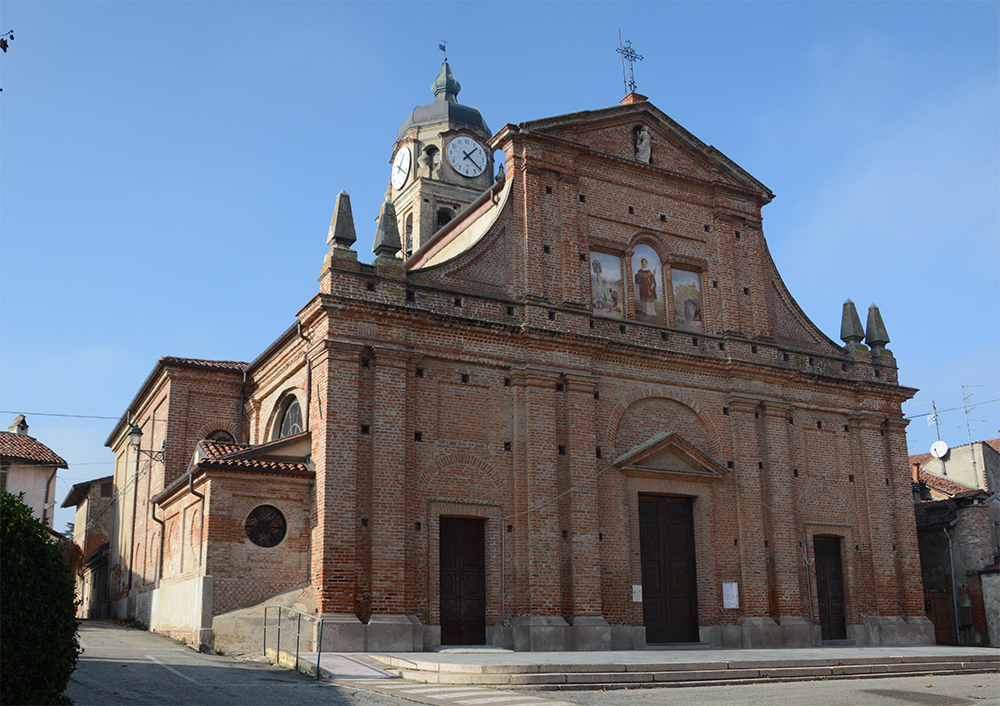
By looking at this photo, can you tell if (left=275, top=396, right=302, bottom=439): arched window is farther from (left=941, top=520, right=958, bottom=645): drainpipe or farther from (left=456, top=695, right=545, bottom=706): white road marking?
(left=941, top=520, right=958, bottom=645): drainpipe

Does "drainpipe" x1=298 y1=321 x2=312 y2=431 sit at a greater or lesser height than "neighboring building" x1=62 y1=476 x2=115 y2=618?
greater

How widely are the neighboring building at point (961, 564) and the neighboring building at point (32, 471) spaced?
28.9 m

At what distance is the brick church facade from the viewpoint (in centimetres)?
1848

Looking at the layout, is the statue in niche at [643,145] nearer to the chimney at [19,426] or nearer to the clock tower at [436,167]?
the clock tower at [436,167]

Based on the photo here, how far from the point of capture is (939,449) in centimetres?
3597

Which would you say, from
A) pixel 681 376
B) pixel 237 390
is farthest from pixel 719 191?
pixel 237 390

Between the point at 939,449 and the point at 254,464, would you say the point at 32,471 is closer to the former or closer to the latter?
the point at 254,464

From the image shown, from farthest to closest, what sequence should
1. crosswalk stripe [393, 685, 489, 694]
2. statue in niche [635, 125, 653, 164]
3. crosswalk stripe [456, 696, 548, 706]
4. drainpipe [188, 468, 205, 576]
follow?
1. statue in niche [635, 125, 653, 164]
2. drainpipe [188, 468, 205, 576]
3. crosswalk stripe [393, 685, 489, 694]
4. crosswalk stripe [456, 696, 548, 706]

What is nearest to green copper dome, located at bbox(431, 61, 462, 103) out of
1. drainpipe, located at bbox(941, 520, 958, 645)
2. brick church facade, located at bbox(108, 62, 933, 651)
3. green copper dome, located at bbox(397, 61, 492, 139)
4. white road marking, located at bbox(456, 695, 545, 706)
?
green copper dome, located at bbox(397, 61, 492, 139)

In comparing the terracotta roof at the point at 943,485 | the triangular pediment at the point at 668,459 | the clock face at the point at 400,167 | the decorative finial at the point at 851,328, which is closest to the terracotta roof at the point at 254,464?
the triangular pediment at the point at 668,459

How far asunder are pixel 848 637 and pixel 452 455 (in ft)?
39.3

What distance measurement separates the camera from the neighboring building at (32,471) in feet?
106

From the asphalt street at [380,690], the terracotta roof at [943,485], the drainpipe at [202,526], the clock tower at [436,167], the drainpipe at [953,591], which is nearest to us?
the asphalt street at [380,690]

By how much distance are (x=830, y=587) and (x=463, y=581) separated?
10.6m
